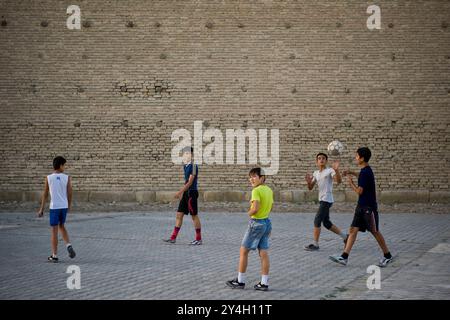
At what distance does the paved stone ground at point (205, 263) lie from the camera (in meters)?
6.45

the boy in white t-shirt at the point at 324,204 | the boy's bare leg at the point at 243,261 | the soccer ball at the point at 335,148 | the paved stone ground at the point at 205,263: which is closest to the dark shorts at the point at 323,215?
the boy in white t-shirt at the point at 324,204

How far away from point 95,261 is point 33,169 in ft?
34.7

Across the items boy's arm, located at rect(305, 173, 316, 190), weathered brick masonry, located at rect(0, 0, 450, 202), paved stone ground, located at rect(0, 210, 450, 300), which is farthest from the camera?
weathered brick masonry, located at rect(0, 0, 450, 202)

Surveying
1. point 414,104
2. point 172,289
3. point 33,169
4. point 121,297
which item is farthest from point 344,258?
point 33,169

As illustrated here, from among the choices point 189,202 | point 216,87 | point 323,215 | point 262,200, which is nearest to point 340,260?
point 323,215

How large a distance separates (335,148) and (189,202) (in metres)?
8.89

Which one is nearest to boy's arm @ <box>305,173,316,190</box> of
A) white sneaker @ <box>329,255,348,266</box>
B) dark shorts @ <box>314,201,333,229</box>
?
dark shorts @ <box>314,201,333,229</box>

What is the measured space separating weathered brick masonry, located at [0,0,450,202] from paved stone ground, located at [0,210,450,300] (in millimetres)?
4832

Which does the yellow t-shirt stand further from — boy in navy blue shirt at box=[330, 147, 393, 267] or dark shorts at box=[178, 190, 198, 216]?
dark shorts at box=[178, 190, 198, 216]

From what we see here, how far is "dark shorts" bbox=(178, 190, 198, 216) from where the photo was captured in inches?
398

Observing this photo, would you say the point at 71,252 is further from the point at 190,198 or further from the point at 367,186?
the point at 367,186

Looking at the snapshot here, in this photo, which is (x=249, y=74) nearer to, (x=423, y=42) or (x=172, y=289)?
(x=423, y=42)

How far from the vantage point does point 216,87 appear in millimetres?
18297

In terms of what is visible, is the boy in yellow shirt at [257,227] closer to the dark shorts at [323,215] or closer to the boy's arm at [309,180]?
the boy's arm at [309,180]
